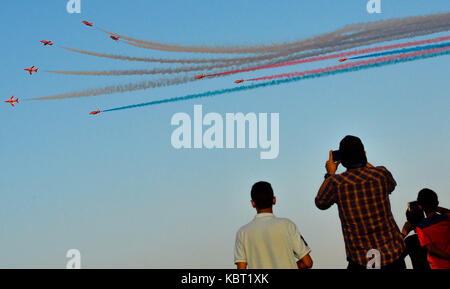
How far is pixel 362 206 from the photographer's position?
9750mm

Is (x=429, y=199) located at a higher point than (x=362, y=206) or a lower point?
higher

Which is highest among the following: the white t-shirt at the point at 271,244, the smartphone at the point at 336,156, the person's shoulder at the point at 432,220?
the smartphone at the point at 336,156

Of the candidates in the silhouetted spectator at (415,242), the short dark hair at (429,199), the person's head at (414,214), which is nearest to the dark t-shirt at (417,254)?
the silhouetted spectator at (415,242)

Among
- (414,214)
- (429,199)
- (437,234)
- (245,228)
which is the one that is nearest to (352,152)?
(245,228)

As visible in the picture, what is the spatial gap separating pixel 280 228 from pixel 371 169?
1.90 metres

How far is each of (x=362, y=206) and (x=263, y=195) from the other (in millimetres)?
1678

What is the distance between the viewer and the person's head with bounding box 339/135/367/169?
9.80 meters

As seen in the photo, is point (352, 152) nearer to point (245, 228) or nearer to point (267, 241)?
point (267, 241)

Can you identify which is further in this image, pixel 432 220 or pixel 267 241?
pixel 432 220

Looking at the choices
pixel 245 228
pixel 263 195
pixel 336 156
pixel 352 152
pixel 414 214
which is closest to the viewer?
pixel 263 195

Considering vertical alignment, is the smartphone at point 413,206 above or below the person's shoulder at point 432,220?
above

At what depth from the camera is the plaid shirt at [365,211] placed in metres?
9.70

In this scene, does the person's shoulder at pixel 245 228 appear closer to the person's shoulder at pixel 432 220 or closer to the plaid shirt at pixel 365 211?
the plaid shirt at pixel 365 211
